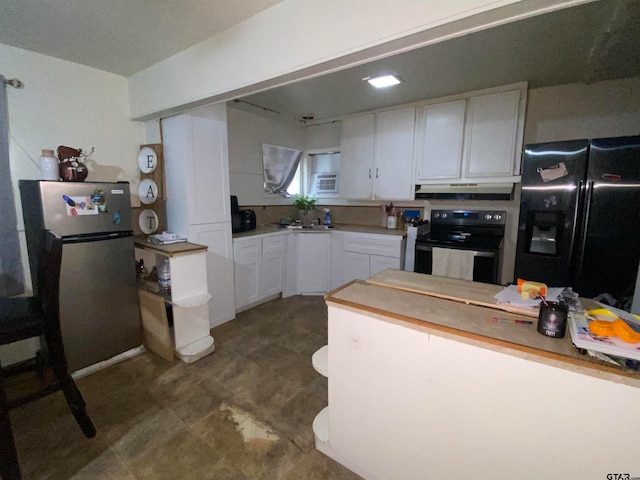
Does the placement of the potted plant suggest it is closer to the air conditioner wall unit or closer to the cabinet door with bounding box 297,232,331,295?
the air conditioner wall unit

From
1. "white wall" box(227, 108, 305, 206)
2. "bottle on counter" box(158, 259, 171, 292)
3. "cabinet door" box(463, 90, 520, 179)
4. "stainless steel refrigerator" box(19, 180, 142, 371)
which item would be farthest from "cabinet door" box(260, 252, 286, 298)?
"cabinet door" box(463, 90, 520, 179)

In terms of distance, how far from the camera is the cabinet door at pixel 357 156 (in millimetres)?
3531

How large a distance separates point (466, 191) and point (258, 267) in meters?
2.48

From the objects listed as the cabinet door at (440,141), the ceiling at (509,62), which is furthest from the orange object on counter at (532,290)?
the cabinet door at (440,141)

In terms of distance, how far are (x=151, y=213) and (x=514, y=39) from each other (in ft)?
10.5

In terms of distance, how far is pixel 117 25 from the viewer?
1698 mm

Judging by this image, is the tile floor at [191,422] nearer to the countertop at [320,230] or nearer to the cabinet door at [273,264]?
the cabinet door at [273,264]

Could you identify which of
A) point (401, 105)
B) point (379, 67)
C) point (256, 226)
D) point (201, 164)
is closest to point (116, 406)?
point (201, 164)

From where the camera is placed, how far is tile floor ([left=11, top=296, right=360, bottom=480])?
54.6 inches

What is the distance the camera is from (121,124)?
100.0 inches

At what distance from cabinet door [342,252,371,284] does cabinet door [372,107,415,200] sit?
0.81 metres

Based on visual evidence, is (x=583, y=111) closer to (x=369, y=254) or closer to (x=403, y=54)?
(x=403, y=54)

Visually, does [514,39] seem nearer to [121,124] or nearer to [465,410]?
[465,410]

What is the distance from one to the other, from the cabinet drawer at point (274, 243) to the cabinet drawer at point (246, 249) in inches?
3.0
